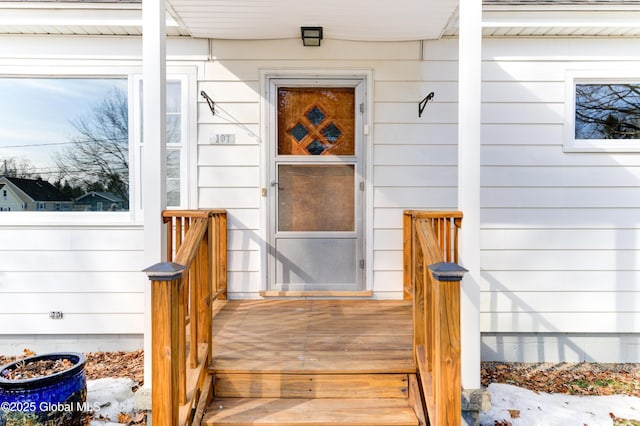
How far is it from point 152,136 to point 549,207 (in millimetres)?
3601

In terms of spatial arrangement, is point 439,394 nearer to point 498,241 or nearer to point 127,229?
point 498,241

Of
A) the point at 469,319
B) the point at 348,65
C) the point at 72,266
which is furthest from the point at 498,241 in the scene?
the point at 72,266

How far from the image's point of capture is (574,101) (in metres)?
3.95

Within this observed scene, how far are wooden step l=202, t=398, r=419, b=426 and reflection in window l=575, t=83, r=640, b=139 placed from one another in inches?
129

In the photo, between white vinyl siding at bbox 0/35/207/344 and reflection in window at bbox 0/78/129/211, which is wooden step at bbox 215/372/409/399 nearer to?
white vinyl siding at bbox 0/35/207/344

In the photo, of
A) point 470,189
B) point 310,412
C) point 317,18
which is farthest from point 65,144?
point 470,189

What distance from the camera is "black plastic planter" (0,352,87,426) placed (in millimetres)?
2529

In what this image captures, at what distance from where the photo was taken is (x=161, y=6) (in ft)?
8.41

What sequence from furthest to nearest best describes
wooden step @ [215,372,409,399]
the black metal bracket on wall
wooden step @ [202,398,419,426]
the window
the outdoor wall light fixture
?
the window
the black metal bracket on wall
the outdoor wall light fixture
wooden step @ [215,372,409,399]
wooden step @ [202,398,419,426]

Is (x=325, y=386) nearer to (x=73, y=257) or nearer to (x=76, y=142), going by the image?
(x=73, y=257)

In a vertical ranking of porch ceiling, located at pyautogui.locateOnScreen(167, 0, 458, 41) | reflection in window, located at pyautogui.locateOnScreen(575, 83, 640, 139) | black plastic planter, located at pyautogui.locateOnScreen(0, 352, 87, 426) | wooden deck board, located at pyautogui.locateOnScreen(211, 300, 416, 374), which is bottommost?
black plastic planter, located at pyautogui.locateOnScreen(0, 352, 87, 426)

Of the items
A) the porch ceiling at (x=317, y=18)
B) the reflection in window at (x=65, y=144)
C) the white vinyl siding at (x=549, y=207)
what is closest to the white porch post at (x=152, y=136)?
the porch ceiling at (x=317, y=18)

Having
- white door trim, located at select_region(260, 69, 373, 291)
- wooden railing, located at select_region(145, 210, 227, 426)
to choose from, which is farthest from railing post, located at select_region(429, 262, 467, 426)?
white door trim, located at select_region(260, 69, 373, 291)

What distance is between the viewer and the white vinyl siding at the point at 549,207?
392 cm
